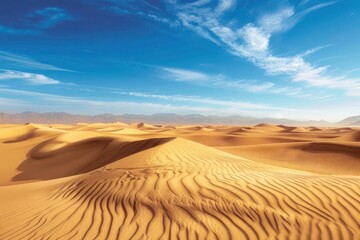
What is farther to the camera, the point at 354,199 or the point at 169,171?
the point at 169,171

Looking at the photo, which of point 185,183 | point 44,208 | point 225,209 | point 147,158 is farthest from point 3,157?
point 225,209

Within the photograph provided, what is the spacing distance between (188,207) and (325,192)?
2561 millimetres

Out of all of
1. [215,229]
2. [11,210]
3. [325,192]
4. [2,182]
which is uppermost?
[325,192]

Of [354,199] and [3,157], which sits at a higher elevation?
[354,199]

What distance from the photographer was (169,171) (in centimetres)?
624

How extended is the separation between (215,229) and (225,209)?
1.85 ft

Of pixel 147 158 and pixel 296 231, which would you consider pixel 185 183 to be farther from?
pixel 147 158

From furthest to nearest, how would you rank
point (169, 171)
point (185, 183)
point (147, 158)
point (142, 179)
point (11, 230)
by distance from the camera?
point (147, 158) < point (169, 171) < point (142, 179) < point (185, 183) < point (11, 230)

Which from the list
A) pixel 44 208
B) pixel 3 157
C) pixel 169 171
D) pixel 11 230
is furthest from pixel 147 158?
pixel 3 157

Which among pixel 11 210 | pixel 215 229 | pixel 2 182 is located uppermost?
pixel 215 229

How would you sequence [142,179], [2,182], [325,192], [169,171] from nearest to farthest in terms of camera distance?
1. [325,192]
2. [142,179]
3. [169,171]
4. [2,182]

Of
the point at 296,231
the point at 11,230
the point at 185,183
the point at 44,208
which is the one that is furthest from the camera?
the point at 185,183

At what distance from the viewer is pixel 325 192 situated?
441 centimetres

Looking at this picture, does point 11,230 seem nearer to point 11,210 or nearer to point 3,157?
point 11,210
